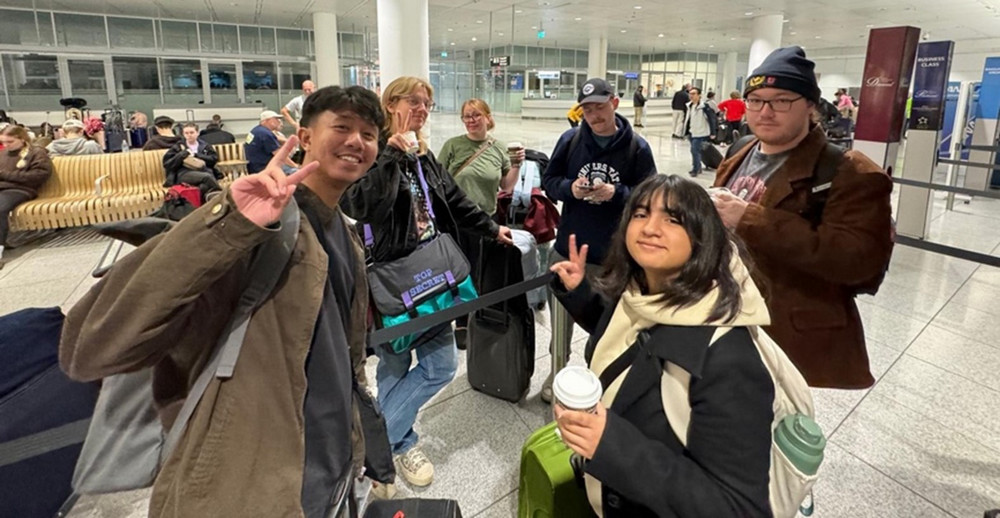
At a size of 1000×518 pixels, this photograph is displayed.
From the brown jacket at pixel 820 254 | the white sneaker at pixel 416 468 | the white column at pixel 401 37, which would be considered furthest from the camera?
the white column at pixel 401 37

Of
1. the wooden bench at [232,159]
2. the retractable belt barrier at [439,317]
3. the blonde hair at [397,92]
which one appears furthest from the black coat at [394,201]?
the wooden bench at [232,159]

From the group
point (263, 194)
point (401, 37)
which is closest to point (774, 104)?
point (263, 194)

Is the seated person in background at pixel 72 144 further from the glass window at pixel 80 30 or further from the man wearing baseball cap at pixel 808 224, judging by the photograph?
the glass window at pixel 80 30

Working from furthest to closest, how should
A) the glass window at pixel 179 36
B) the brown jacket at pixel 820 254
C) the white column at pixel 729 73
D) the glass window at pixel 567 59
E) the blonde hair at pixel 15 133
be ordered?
the white column at pixel 729 73, the glass window at pixel 567 59, the glass window at pixel 179 36, the blonde hair at pixel 15 133, the brown jacket at pixel 820 254

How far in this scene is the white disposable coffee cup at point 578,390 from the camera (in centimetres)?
97

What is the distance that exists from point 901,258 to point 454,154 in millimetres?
5419

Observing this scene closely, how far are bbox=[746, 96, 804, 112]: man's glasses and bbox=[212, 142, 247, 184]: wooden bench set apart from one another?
8.83 m

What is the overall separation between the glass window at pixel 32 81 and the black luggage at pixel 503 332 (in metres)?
20.3

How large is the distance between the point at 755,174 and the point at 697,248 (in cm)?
83

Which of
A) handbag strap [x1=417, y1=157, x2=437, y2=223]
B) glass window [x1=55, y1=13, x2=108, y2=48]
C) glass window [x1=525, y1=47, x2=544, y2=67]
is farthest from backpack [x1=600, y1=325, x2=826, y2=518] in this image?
glass window [x1=525, y1=47, x2=544, y2=67]

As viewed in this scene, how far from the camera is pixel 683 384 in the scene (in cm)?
107

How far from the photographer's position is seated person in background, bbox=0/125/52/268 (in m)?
6.11

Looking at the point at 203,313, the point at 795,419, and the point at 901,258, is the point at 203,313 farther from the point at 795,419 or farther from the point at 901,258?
the point at 901,258

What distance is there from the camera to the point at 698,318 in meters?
1.07
